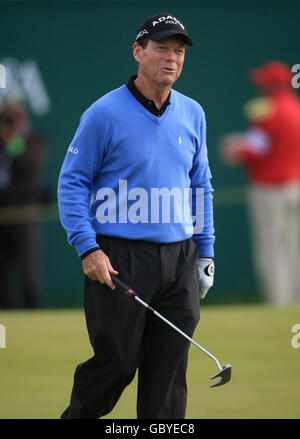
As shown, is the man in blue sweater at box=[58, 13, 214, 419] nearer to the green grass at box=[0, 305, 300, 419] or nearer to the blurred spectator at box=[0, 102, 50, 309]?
the green grass at box=[0, 305, 300, 419]

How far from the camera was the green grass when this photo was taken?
17.6 ft

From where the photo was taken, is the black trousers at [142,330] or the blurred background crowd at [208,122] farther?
the blurred background crowd at [208,122]

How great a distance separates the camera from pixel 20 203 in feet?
32.8

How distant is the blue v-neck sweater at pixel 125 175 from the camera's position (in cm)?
417

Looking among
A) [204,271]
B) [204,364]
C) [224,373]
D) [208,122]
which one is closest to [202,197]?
[204,271]

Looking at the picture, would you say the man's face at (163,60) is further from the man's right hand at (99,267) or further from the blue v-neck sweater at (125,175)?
the man's right hand at (99,267)

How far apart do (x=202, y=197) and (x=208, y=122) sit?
619 cm

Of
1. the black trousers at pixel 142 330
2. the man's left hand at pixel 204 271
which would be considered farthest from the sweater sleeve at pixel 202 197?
the black trousers at pixel 142 330

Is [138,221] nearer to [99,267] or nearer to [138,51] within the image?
[99,267]

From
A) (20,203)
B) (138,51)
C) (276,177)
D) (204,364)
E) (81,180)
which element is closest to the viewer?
(81,180)

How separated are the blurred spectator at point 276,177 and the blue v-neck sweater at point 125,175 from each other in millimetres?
5878

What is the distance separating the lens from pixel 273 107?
10.2m

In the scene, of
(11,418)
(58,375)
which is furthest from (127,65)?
(11,418)

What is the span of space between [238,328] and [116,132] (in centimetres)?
360
